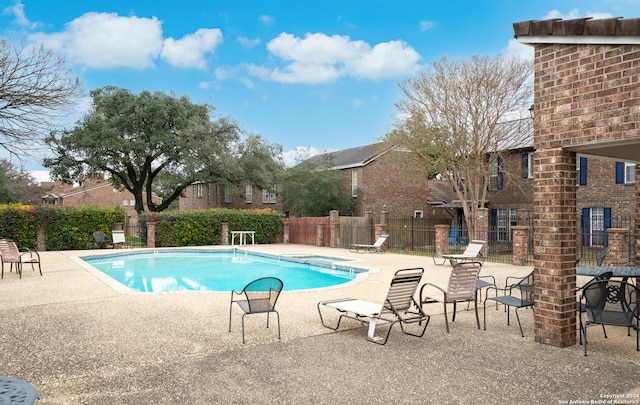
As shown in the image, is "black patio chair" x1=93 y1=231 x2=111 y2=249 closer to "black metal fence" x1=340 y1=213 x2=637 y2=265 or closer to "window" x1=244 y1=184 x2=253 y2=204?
"black metal fence" x1=340 y1=213 x2=637 y2=265

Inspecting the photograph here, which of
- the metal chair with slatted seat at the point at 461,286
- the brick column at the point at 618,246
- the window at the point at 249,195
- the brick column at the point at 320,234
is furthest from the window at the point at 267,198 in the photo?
the metal chair with slatted seat at the point at 461,286

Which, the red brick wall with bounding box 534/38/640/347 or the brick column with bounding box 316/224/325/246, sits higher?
the red brick wall with bounding box 534/38/640/347

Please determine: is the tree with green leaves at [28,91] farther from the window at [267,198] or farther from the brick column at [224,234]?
the window at [267,198]

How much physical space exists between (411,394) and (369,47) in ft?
75.4

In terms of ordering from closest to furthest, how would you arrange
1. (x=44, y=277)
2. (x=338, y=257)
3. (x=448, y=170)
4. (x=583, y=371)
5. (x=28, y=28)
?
(x=583, y=371), (x=44, y=277), (x=28, y=28), (x=338, y=257), (x=448, y=170)

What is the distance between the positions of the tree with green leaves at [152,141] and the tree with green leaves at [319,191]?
240cm

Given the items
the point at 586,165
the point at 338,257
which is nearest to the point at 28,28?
the point at 338,257

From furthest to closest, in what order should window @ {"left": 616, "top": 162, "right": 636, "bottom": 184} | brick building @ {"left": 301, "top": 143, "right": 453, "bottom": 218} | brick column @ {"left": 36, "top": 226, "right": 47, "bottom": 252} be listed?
brick building @ {"left": 301, "top": 143, "right": 453, "bottom": 218}
brick column @ {"left": 36, "top": 226, "right": 47, "bottom": 252}
window @ {"left": 616, "top": 162, "right": 636, "bottom": 184}

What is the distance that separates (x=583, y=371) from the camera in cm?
479

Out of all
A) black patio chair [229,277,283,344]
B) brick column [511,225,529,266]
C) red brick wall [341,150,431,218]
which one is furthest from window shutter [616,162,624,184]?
black patio chair [229,277,283,344]

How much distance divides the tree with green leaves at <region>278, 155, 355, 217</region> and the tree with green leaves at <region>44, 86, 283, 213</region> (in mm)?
2396

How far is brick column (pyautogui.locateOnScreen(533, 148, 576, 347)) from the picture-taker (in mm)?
5559

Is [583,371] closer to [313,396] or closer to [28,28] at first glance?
[313,396]

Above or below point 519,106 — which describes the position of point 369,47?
above
